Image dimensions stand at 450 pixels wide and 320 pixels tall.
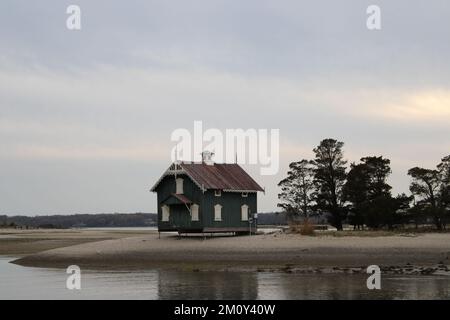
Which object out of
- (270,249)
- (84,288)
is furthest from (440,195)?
(84,288)

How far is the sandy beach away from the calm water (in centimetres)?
353

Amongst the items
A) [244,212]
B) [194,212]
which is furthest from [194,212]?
[244,212]

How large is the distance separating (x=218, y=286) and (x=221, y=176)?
22452 mm

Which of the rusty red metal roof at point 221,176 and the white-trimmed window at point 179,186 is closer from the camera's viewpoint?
the rusty red metal roof at point 221,176

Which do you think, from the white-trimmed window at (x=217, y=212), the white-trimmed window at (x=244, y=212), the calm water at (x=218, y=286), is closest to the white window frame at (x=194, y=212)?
the white-trimmed window at (x=217, y=212)

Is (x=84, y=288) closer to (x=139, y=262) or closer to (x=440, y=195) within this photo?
(x=139, y=262)

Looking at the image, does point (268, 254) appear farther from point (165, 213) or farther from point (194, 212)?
point (165, 213)

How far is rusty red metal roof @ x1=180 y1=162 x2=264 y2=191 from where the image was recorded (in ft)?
165

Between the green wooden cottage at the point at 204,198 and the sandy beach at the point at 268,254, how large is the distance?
4.64ft

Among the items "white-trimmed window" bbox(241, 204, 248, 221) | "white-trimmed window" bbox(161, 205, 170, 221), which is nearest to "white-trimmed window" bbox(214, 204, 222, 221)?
"white-trimmed window" bbox(241, 204, 248, 221)

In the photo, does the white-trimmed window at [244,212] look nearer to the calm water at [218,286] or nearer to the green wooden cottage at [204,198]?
the green wooden cottage at [204,198]

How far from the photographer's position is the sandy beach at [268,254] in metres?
38.8

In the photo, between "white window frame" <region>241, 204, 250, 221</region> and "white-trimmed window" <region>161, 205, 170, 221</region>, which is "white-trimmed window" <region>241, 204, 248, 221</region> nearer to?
"white window frame" <region>241, 204, 250, 221</region>

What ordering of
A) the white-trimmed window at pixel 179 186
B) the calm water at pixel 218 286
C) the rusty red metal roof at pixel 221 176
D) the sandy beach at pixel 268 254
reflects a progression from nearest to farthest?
the calm water at pixel 218 286 < the sandy beach at pixel 268 254 < the rusty red metal roof at pixel 221 176 < the white-trimmed window at pixel 179 186
